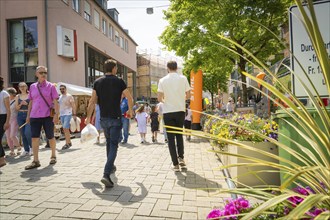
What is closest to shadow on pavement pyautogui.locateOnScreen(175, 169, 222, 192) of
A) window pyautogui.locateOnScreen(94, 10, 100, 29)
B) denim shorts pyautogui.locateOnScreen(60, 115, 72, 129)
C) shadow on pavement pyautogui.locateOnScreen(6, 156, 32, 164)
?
shadow on pavement pyautogui.locateOnScreen(6, 156, 32, 164)

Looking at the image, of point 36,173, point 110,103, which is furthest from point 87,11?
point 110,103

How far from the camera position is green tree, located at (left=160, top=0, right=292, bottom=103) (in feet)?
32.9

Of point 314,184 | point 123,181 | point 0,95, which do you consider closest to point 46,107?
point 0,95

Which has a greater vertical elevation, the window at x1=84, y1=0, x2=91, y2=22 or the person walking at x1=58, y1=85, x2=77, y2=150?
the window at x1=84, y1=0, x2=91, y2=22

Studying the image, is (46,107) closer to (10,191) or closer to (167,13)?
(10,191)

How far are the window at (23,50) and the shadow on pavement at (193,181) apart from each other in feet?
53.7

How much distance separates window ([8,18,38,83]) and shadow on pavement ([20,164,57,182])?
1464 centimetres

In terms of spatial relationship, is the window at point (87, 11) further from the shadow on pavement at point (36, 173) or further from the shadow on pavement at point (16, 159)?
the shadow on pavement at point (36, 173)

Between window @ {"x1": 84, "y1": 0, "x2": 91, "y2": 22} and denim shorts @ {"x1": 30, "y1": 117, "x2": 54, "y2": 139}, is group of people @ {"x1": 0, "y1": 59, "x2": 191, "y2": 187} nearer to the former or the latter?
denim shorts @ {"x1": 30, "y1": 117, "x2": 54, "y2": 139}

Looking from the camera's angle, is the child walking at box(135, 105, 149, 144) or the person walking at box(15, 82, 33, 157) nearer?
the person walking at box(15, 82, 33, 157)

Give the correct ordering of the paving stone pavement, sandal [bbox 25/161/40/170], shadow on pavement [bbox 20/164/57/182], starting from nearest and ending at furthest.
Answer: the paving stone pavement
shadow on pavement [bbox 20/164/57/182]
sandal [bbox 25/161/40/170]

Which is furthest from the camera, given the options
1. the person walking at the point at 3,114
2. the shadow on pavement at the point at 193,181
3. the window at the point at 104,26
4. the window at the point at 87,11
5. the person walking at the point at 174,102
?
the window at the point at 104,26

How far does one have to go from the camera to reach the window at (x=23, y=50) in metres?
17.6

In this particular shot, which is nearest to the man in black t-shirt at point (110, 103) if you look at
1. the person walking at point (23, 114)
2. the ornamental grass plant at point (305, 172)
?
the ornamental grass plant at point (305, 172)
